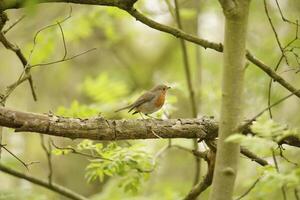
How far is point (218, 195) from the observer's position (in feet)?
8.48

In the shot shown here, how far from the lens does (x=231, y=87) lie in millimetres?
2508

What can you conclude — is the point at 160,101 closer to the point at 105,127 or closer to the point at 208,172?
the point at 208,172

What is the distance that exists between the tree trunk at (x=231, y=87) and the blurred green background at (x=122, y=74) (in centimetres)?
257

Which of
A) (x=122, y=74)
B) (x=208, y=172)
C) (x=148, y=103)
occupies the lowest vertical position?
(x=208, y=172)

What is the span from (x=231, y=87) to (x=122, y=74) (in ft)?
17.7

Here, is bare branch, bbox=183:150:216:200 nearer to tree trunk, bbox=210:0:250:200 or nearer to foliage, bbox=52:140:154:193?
foliage, bbox=52:140:154:193

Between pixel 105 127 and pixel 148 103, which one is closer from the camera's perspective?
pixel 105 127

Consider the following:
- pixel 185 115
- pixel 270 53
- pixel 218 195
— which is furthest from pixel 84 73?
pixel 218 195

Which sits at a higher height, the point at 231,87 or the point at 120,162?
the point at 231,87

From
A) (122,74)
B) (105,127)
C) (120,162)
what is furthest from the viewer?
(122,74)

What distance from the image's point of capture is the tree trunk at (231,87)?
247 cm

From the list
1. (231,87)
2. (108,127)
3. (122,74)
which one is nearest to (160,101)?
(108,127)

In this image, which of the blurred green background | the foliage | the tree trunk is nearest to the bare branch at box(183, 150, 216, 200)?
the foliage

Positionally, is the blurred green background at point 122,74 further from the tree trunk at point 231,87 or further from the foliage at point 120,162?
the tree trunk at point 231,87
